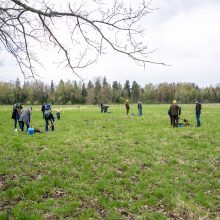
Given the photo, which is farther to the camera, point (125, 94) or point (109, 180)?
point (125, 94)

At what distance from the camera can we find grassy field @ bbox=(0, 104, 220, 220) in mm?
8398

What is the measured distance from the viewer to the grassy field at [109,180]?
8.40 metres

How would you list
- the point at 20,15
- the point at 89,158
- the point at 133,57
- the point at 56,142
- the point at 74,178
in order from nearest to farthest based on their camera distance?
the point at 133,57
the point at 20,15
the point at 74,178
the point at 89,158
the point at 56,142

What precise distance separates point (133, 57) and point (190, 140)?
37.7 ft

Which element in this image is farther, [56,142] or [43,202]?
[56,142]

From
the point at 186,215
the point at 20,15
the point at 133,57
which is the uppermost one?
the point at 20,15

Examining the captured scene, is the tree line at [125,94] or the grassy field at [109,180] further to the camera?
the tree line at [125,94]

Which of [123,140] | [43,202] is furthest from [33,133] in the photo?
[43,202]

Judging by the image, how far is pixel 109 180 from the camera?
34.8 ft

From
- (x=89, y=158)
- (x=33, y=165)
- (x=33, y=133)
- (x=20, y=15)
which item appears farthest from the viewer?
(x=33, y=133)

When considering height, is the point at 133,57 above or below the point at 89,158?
above

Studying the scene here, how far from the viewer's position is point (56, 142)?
1695cm

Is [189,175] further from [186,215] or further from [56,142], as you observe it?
[56,142]

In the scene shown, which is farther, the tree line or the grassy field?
the tree line
